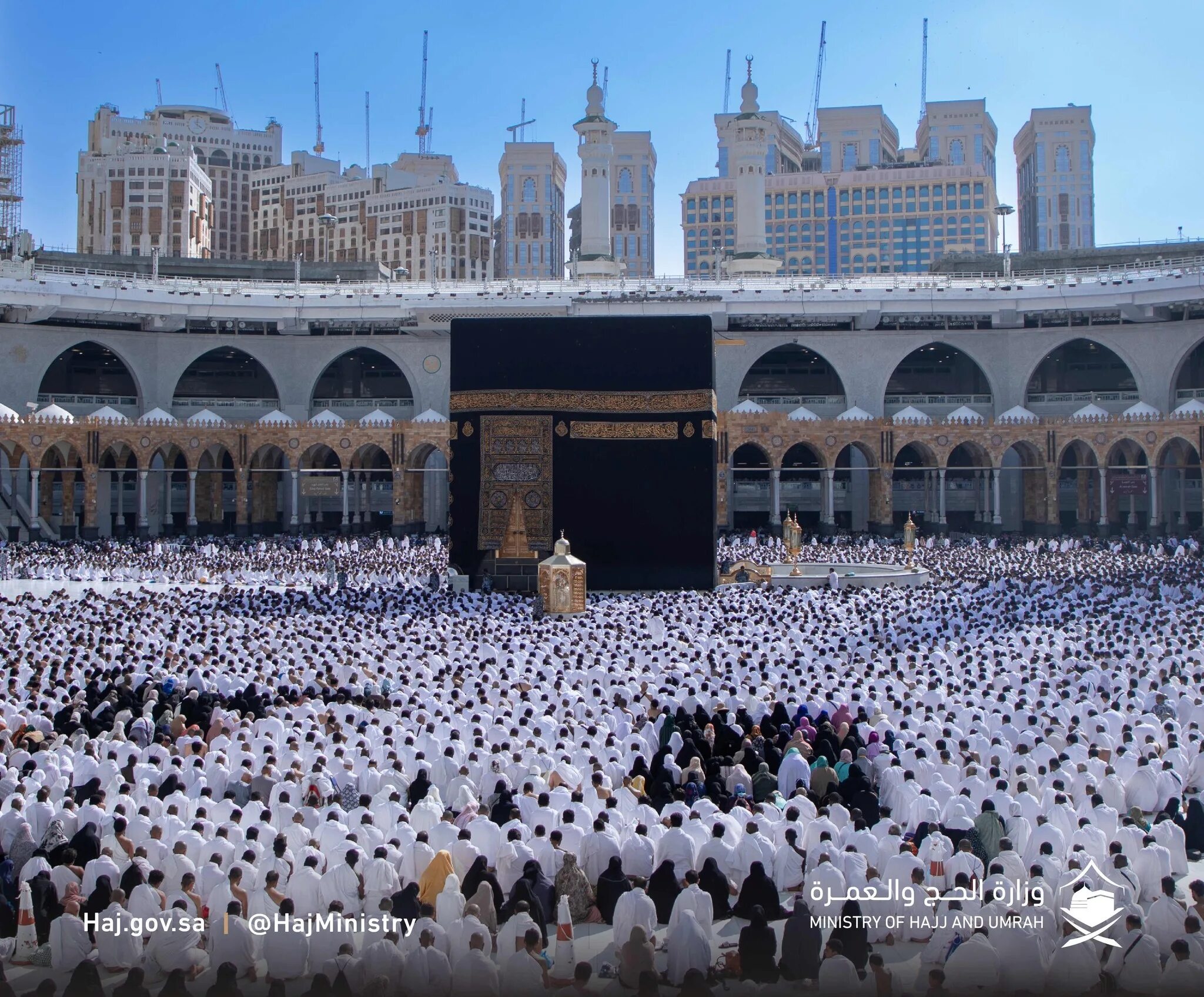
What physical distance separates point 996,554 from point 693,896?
20.3 m

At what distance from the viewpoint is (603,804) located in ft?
24.9

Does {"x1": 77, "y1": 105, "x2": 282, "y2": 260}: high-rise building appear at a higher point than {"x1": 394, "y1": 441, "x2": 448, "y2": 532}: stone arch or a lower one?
higher

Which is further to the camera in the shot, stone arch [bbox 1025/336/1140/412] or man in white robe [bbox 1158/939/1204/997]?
stone arch [bbox 1025/336/1140/412]

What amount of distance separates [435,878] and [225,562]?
751 inches

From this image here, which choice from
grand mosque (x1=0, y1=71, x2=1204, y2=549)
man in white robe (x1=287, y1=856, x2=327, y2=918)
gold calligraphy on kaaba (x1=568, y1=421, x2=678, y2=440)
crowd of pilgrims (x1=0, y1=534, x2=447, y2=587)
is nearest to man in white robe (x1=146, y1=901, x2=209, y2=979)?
man in white robe (x1=287, y1=856, x2=327, y2=918)

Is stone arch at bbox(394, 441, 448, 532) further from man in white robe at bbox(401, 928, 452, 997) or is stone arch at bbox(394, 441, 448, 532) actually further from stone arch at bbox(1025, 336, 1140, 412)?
man in white robe at bbox(401, 928, 452, 997)

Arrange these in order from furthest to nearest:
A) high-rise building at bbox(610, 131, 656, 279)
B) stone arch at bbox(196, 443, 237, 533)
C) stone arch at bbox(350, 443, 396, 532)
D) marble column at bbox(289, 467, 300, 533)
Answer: high-rise building at bbox(610, 131, 656, 279) < stone arch at bbox(350, 443, 396, 532) < stone arch at bbox(196, 443, 237, 533) < marble column at bbox(289, 467, 300, 533)

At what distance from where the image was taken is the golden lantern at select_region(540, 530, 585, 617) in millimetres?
17000

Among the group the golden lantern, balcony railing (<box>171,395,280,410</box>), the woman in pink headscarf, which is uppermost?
balcony railing (<box>171,395,280,410</box>)

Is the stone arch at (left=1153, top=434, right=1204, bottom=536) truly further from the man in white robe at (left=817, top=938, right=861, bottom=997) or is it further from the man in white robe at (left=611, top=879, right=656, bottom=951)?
the man in white robe at (left=817, top=938, right=861, bottom=997)

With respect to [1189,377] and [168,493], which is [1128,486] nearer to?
[1189,377]

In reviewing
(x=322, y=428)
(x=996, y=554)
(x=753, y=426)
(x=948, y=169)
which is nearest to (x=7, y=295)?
(x=322, y=428)

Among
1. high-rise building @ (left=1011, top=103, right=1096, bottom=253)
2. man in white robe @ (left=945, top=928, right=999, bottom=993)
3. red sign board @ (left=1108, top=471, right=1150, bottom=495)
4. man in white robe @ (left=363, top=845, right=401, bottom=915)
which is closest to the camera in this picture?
man in white robe @ (left=945, top=928, right=999, bottom=993)

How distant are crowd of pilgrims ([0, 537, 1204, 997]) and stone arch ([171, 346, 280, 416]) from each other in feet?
81.7
